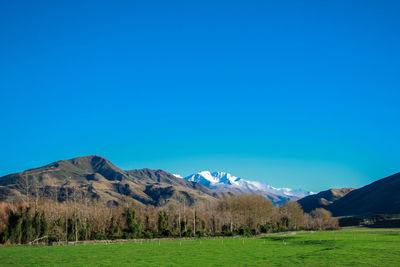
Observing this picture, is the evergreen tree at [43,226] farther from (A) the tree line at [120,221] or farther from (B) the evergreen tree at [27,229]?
(B) the evergreen tree at [27,229]

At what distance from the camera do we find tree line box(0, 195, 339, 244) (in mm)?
79750

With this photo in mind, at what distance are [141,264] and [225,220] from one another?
326ft

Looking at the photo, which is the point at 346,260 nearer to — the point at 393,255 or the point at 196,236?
the point at 393,255

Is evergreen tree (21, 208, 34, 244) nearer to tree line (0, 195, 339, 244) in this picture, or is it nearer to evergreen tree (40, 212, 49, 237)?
tree line (0, 195, 339, 244)

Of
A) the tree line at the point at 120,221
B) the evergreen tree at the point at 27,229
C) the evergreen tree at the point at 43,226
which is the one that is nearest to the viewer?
the evergreen tree at the point at 27,229

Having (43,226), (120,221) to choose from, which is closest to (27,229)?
(43,226)

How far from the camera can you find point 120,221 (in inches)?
4380

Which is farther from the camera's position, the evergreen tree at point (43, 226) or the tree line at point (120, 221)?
the evergreen tree at point (43, 226)

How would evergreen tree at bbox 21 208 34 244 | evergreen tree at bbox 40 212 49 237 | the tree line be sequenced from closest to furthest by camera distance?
evergreen tree at bbox 21 208 34 244, the tree line, evergreen tree at bbox 40 212 49 237

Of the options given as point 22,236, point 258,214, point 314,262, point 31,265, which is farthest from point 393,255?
point 258,214

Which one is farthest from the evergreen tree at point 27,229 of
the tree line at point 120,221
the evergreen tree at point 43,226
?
the evergreen tree at point 43,226

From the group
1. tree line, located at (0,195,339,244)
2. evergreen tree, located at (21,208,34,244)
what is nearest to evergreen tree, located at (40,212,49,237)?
tree line, located at (0,195,339,244)

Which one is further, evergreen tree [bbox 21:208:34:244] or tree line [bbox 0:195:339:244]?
tree line [bbox 0:195:339:244]

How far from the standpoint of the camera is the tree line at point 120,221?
7975 centimetres
